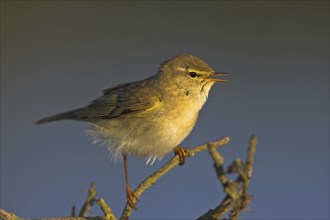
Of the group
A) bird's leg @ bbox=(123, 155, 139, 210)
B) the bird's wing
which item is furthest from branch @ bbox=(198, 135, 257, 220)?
the bird's wing

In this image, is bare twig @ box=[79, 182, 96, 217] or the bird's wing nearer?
bare twig @ box=[79, 182, 96, 217]

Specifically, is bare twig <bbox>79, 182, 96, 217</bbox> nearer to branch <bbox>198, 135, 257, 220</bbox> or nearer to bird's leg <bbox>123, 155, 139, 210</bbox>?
bird's leg <bbox>123, 155, 139, 210</bbox>

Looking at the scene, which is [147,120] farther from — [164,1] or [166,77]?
[164,1]

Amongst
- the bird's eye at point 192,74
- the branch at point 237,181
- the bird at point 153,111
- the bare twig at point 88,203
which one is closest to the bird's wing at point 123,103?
the bird at point 153,111

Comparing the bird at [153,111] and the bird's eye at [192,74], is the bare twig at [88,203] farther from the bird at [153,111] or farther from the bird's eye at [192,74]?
the bird's eye at [192,74]

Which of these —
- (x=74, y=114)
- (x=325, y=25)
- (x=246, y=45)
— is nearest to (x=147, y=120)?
(x=74, y=114)

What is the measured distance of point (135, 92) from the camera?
218 centimetres

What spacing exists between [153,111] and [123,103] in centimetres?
17

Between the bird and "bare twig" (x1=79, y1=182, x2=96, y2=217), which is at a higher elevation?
the bird

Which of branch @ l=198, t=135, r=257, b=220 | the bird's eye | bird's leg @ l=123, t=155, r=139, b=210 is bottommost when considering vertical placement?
bird's leg @ l=123, t=155, r=139, b=210

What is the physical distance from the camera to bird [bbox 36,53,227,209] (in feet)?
6.48

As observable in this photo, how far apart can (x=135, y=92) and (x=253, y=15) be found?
127 centimetres

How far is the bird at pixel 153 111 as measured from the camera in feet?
6.48

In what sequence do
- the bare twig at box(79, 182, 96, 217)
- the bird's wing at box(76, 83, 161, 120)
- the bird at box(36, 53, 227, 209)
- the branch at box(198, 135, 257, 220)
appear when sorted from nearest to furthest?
the branch at box(198, 135, 257, 220)
the bare twig at box(79, 182, 96, 217)
the bird at box(36, 53, 227, 209)
the bird's wing at box(76, 83, 161, 120)
